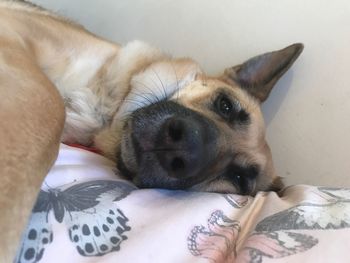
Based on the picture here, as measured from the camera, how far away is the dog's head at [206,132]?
131 cm

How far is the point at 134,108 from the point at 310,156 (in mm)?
624

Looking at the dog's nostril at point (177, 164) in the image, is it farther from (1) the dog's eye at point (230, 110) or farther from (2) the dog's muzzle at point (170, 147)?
(1) the dog's eye at point (230, 110)

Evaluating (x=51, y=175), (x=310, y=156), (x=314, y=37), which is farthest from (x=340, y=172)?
(x=51, y=175)

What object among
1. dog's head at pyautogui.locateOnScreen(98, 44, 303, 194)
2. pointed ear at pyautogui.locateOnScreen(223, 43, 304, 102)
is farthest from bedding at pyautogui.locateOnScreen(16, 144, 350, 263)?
pointed ear at pyautogui.locateOnScreen(223, 43, 304, 102)

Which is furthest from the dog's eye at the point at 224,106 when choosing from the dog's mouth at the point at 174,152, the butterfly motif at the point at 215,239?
the butterfly motif at the point at 215,239

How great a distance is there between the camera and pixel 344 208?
1.16 metres

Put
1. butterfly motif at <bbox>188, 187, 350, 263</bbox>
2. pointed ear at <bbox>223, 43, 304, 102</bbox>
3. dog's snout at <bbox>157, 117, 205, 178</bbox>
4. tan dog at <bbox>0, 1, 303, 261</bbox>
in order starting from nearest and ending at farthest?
1. butterfly motif at <bbox>188, 187, 350, 263</bbox>
2. tan dog at <bbox>0, 1, 303, 261</bbox>
3. dog's snout at <bbox>157, 117, 205, 178</bbox>
4. pointed ear at <bbox>223, 43, 304, 102</bbox>

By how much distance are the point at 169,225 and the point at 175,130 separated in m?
0.32

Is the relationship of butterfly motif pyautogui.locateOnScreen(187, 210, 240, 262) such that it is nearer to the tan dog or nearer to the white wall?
the tan dog

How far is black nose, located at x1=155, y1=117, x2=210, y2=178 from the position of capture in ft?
4.16

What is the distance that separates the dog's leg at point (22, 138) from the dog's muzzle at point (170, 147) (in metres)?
0.32

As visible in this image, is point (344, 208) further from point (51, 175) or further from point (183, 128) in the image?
point (51, 175)

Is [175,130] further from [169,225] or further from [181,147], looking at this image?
[169,225]

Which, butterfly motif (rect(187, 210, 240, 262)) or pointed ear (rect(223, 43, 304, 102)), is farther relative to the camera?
pointed ear (rect(223, 43, 304, 102))
